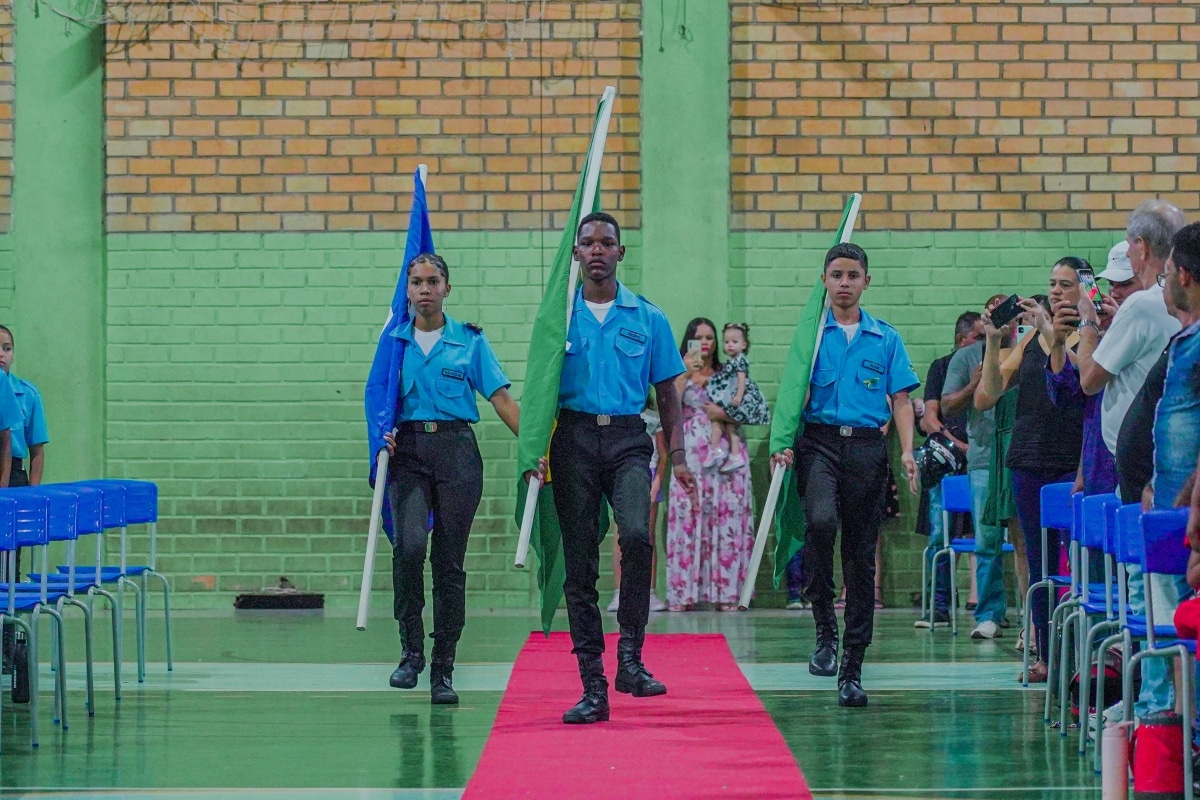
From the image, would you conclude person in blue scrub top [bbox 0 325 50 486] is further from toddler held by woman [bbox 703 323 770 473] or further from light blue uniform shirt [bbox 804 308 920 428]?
light blue uniform shirt [bbox 804 308 920 428]

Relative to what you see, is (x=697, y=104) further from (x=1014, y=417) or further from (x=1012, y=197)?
(x=1014, y=417)

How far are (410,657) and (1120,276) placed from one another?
3.15 m

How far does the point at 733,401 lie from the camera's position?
10.2 meters

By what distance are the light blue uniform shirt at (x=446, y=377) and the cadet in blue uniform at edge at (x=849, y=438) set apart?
1.22 meters

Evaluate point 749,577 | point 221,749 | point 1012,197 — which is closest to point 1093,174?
point 1012,197

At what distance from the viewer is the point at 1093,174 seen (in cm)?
1055

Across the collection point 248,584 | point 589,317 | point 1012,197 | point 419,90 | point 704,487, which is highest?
point 419,90

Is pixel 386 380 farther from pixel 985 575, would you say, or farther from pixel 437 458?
pixel 985 575

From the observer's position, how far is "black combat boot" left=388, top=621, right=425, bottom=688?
268 inches

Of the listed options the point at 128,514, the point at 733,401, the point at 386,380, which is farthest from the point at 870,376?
the point at 733,401

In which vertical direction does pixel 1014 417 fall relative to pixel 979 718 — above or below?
above

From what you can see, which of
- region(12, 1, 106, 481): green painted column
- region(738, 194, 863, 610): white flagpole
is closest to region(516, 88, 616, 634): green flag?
region(738, 194, 863, 610): white flagpole

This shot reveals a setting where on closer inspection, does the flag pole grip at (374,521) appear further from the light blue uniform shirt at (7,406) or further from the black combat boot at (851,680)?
the light blue uniform shirt at (7,406)

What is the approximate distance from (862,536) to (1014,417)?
1378mm
